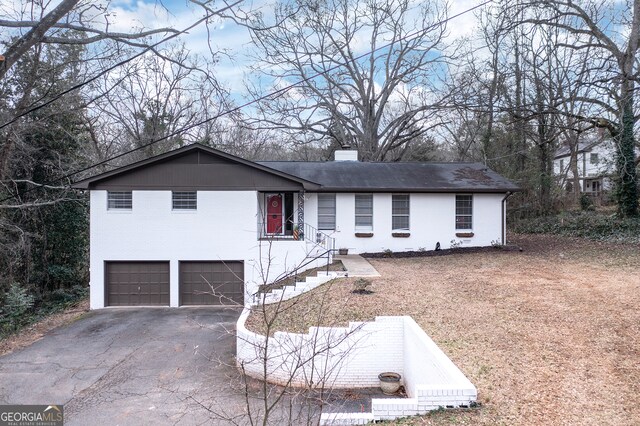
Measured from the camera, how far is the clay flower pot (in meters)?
8.07

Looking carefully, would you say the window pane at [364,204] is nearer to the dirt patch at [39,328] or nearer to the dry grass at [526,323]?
the dry grass at [526,323]

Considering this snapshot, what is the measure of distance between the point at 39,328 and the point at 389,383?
10.8m

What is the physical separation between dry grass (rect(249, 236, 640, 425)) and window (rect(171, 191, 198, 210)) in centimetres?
627

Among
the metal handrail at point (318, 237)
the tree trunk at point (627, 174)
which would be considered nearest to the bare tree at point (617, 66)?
the tree trunk at point (627, 174)

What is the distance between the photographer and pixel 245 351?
29.2ft

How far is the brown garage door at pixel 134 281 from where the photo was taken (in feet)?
50.0

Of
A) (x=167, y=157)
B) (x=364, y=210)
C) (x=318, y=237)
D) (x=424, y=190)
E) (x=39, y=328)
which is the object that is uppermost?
(x=167, y=157)

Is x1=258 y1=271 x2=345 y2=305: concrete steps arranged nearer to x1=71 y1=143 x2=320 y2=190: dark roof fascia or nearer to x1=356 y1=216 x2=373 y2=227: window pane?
x1=71 y1=143 x2=320 y2=190: dark roof fascia

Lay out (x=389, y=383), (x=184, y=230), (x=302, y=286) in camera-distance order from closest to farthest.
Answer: (x=389, y=383), (x=302, y=286), (x=184, y=230)

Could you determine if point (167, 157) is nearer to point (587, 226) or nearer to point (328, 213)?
point (328, 213)

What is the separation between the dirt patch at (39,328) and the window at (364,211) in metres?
10.5

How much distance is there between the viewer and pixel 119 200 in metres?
15.2

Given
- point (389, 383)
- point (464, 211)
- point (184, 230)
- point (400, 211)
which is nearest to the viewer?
A: point (389, 383)

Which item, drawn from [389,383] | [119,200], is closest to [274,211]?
[119,200]
